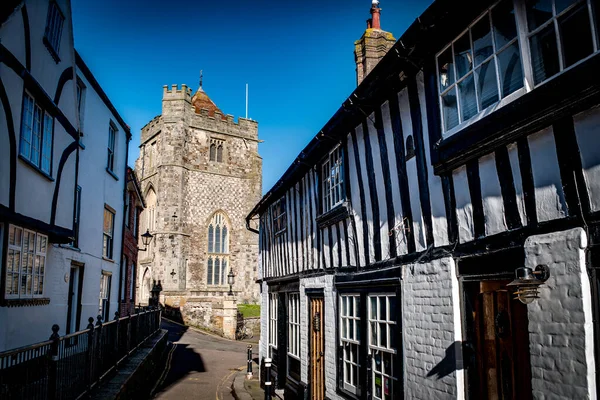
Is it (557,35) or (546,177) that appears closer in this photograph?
(557,35)

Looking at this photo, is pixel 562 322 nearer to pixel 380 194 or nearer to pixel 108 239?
pixel 380 194

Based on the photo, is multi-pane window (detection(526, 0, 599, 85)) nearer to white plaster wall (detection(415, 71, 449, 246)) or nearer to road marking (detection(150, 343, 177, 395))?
white plaster wall (detection(415, 71, 449, 246))

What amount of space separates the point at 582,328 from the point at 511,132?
1705mm

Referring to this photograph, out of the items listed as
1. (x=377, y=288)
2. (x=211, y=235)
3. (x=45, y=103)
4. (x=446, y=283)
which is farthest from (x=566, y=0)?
(x=211, y=235)

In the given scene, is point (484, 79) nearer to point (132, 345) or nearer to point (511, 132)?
point (511, 132)

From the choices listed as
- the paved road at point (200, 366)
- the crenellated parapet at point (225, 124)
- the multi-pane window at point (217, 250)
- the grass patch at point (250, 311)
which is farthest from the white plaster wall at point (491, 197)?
the crenellated parapet at point (225, 124)

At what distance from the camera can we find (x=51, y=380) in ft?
19.3

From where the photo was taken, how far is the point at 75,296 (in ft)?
40.4

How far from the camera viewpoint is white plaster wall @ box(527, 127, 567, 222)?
376 cm

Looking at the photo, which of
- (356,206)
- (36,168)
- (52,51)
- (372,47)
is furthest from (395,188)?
(52,51)

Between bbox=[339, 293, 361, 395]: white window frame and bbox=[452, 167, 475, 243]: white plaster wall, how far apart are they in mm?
2896

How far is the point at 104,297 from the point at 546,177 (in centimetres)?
1454

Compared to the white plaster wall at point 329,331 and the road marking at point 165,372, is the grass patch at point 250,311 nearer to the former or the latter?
the road marking at point 165,372

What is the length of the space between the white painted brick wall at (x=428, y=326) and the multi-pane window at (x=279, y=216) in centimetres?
684
